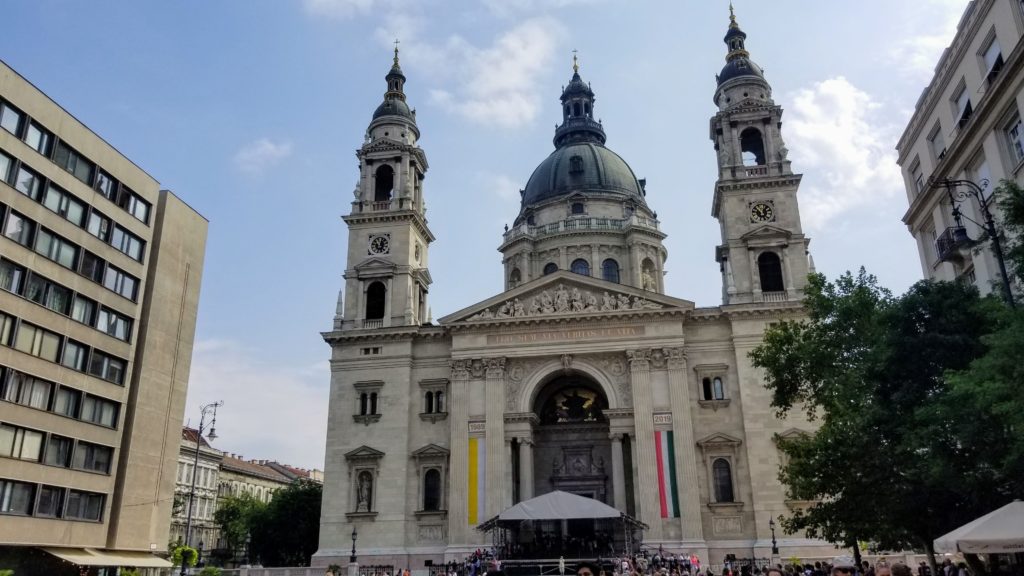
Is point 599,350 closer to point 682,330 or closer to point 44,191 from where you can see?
point 682,330

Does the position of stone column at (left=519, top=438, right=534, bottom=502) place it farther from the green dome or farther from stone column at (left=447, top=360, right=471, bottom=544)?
the green dome

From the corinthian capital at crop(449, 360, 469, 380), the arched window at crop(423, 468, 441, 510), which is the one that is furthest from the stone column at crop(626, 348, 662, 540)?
the arched window at crop(423, 468, 441, 510)

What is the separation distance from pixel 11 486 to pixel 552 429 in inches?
1035

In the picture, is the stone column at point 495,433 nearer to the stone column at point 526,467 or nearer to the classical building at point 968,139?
the stone column at point 526,467

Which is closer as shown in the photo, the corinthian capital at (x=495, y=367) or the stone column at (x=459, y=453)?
the stone column at (x=459, y=453)

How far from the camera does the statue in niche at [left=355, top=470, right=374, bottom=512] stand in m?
41.6

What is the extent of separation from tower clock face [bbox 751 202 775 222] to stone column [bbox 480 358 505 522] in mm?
16657

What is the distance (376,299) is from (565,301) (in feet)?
39.1

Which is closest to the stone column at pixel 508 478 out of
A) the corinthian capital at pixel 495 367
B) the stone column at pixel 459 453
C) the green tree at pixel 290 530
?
the stone column at pixel 459 453

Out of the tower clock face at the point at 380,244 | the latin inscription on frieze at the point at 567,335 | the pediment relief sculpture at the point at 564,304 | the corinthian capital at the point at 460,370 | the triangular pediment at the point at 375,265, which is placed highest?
the tower clock face at the point at 380,244

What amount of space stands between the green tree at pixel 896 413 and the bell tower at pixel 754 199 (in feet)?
56.1

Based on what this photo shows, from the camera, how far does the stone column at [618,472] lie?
39.5m

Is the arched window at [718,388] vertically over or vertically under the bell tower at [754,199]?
under

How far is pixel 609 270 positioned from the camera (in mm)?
56062
